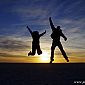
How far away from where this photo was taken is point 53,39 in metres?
28.8
